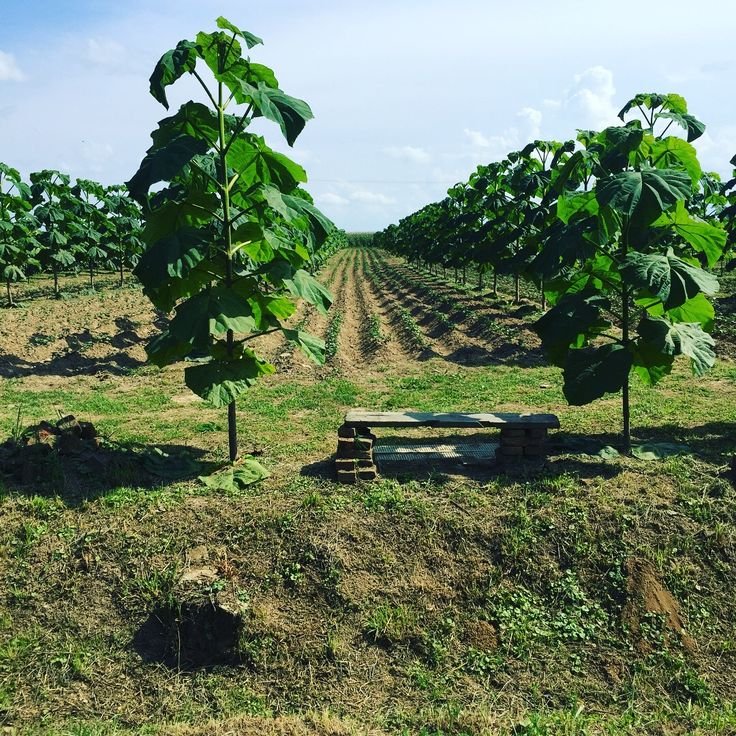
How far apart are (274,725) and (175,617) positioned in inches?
43.5

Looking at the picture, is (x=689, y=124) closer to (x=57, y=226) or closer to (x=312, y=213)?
(x=312, y=213)

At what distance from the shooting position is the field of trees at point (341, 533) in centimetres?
419

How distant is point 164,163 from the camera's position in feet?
16.1

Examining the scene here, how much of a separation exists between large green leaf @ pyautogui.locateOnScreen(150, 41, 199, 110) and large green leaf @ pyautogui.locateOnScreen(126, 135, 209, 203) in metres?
0.44

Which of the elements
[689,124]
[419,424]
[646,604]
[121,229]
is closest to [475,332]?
[689,124]

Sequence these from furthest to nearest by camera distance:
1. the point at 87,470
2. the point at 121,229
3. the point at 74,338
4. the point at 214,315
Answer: the point at 121,229, the point at 74,338, the point at 87,470, the point at 214,315

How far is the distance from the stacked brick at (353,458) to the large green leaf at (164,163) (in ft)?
8.44

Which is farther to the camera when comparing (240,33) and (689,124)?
A: (689,124)

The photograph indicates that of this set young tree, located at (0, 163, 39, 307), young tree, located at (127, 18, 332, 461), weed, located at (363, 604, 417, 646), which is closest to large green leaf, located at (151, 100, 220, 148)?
young tree, located at (127, 18, 332, 461)

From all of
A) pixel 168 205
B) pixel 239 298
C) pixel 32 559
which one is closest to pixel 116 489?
pixel 32 559

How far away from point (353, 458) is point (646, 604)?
8.53 feet

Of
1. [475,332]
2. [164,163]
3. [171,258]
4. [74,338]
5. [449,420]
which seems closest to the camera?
[164,163]

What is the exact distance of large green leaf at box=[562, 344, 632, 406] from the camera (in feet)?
19.2

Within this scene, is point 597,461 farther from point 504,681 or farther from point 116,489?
point 116,489
